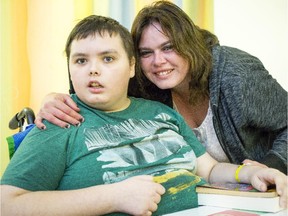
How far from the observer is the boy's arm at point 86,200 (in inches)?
32.6

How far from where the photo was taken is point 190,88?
1469mm

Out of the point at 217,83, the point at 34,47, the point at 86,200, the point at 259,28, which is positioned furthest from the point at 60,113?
the point at 259,28

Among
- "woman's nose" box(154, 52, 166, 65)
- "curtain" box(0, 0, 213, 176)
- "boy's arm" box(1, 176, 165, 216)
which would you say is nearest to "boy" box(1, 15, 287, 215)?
"boy's arm" box(1, 176, 165, 216)

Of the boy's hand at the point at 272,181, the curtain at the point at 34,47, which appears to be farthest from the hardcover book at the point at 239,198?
the curtain at the point at 34,47

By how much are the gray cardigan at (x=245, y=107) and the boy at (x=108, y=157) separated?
223mm

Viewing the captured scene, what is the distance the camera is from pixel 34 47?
1.94 m

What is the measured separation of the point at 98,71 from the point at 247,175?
459 mm

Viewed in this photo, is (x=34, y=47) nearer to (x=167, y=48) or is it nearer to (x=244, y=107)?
(x=167, y=48)

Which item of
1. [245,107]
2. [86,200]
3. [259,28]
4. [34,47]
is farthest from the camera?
[259,28]

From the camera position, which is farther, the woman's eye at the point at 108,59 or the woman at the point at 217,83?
the woman at the point at 217,83

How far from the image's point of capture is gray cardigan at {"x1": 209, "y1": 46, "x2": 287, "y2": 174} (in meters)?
1.34

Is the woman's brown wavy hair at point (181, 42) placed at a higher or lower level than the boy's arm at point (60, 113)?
higher

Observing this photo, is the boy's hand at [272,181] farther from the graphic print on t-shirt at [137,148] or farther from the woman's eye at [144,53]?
the woman's eye at [144,53]

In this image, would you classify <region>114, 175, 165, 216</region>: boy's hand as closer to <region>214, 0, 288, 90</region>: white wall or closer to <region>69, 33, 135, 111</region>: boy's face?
<region>69, 33, 135, 111</region>: boy's face
